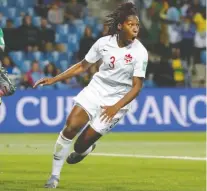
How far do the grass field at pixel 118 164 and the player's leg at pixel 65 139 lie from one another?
0.60 feet

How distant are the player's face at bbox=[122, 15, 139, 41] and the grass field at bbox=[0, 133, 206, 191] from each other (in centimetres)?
192

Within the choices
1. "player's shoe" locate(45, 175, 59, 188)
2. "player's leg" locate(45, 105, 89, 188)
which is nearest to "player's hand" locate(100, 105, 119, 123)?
"player's leg" locate(45, 105, 89, 188)

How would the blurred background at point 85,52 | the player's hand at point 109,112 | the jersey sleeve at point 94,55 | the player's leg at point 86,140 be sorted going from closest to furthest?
the player's hand at point 109,112, the player's leg at point 86,140, the jersey sleeve at point 94,55, the blurred background at point 85,52

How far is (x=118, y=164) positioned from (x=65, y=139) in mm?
3953

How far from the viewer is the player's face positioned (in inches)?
403

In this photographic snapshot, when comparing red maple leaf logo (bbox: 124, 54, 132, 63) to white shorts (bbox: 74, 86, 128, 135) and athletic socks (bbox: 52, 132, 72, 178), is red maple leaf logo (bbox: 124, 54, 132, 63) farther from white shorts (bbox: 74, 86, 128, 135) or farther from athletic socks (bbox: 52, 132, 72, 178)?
athletic socks (bbox: 52, 132, 72, 178)

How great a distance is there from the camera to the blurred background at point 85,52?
69.8 feet

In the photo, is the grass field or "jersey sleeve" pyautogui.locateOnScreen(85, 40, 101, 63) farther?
the grass field

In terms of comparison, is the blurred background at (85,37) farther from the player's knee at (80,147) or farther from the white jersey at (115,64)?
the white jersey at (115,64)

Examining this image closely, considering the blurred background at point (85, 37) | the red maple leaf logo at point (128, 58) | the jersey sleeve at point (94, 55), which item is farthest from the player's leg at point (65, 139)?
the blurred background at point (85, 37)

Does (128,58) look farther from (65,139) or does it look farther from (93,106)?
(65,139)

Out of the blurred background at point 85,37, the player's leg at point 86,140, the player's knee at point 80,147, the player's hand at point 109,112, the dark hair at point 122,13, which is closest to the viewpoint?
the player's hand at point 109,112

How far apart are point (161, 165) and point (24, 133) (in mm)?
7757

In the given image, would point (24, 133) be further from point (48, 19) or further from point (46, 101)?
point (48, 19)
